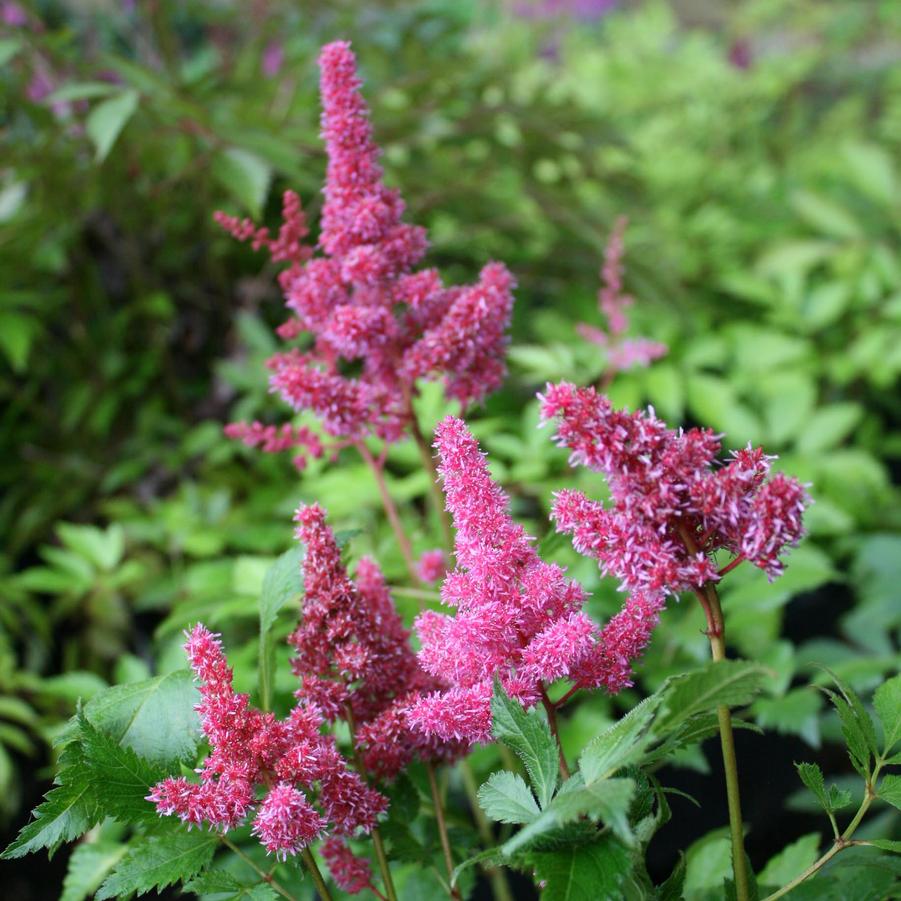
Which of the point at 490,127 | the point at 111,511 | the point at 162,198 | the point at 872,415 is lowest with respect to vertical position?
the point at 872,415

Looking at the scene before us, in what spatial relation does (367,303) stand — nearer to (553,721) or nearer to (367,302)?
(367,302)

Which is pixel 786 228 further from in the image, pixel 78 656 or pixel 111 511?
pixel 78 656

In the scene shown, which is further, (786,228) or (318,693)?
(786,228)

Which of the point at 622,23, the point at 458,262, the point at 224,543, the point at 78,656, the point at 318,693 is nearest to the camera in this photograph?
the point at 318,693

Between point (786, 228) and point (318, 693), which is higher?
point (318, 693)

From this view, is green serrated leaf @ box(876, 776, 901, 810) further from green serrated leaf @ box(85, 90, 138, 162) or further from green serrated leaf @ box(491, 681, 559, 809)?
green serrated leaf @ box(85, 90, 138, 162)

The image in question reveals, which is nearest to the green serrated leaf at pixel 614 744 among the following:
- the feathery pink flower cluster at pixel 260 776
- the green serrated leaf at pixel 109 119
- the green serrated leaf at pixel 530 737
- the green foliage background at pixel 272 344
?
the green serrated leaf at pixel 530 737

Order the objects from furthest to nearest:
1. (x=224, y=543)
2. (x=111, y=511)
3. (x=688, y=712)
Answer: (x=111, y=511), (x=224, y=543), (x=688, y=712)

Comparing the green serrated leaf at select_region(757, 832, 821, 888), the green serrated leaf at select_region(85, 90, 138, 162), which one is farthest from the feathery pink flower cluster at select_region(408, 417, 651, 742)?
the green serrated leaf at select_region(85, 90, 138, 162)

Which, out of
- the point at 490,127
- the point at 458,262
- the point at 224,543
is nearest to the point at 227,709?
the point at 224,543
